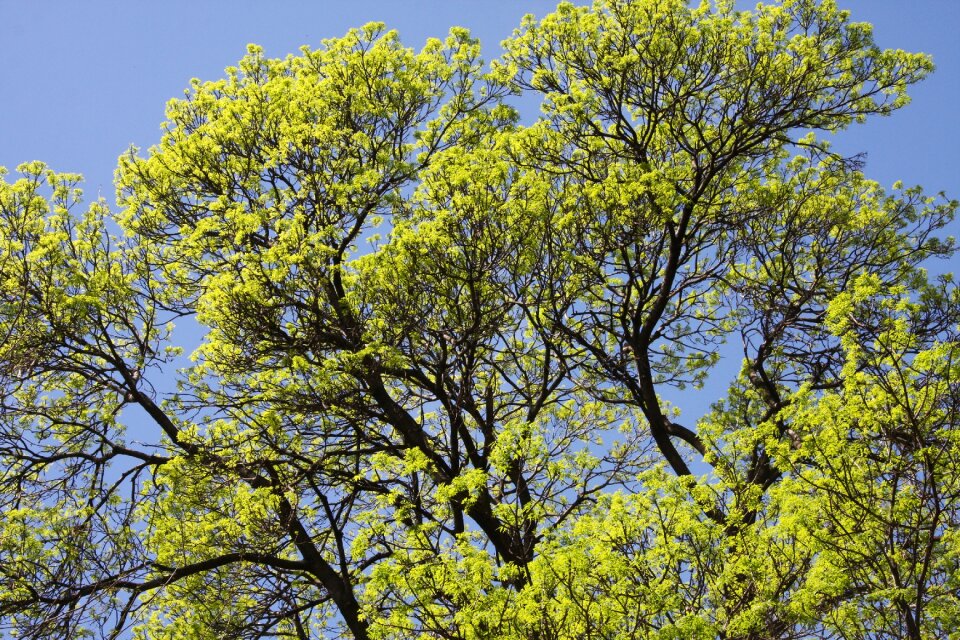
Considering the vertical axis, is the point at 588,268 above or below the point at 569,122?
below

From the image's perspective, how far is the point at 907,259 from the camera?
1417 centimetres

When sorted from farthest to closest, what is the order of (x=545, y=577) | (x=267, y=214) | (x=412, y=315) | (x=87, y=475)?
(x=87, y=475) < (x=267, y=214) < (x=412, y=315) < (x=545, y=577)

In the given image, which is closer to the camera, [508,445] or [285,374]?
[508,445]

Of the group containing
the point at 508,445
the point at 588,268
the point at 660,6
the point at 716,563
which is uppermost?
the point at 660,6

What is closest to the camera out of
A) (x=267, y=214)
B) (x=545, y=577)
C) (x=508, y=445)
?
(x=545, y=577)

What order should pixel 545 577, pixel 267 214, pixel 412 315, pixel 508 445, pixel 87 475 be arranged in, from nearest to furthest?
pixel 545 577 → pixel 508 445 → pixel 412 315 → pixel 267 214 → pixel 87 475

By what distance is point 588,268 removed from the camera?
13.2 metres

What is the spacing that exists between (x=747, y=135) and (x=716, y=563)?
687cm

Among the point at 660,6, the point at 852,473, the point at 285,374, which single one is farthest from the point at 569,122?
the point at 852,473

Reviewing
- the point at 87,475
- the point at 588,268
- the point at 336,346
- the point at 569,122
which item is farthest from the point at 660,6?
the point at 87,475

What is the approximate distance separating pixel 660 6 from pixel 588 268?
401 cm

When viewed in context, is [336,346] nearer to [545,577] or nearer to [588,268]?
[588,268]

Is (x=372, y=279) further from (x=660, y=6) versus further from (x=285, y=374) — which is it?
(x=660, y=6)

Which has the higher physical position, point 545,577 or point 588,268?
point 588,268
